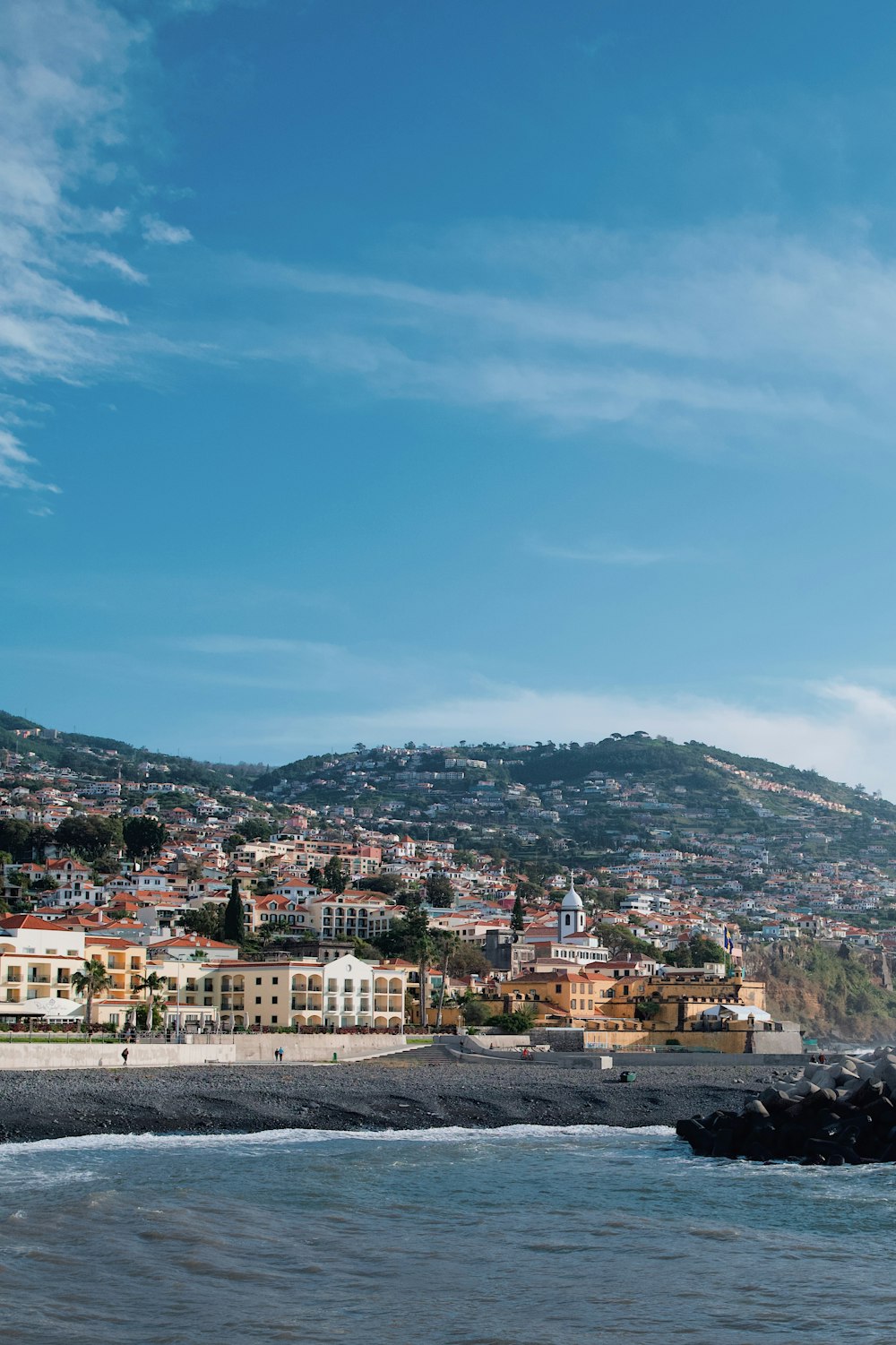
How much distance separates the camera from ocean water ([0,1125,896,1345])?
613 inches

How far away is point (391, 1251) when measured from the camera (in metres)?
19.6

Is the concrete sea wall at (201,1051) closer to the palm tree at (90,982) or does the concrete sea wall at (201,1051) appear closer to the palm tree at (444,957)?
the palm tree at (90,982)

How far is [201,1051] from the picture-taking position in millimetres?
45625

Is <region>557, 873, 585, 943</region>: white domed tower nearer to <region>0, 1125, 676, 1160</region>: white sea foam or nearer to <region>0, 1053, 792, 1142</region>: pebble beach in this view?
<region>0, 1053, 792, 1142</region>: pebble beach

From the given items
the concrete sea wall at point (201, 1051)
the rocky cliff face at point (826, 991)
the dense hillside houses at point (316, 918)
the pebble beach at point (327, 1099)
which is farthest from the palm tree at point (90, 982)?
the rocky cliff face at point (826, 991)

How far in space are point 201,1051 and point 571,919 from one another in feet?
178

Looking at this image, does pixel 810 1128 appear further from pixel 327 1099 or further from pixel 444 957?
pixel 444 957

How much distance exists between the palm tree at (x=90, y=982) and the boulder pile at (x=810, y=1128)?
79.1ft

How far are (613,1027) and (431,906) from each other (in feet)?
154

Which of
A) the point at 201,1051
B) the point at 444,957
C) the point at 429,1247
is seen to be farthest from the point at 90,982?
the point at 429,1247

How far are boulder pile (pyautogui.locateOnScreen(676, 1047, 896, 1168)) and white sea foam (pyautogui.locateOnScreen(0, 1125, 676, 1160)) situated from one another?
3.12m

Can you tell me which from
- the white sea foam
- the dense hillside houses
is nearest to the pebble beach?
the white sea foam

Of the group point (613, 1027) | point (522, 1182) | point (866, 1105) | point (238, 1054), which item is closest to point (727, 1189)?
point (522, 1182)

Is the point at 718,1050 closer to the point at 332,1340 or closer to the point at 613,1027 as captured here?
the point at 613,1027
